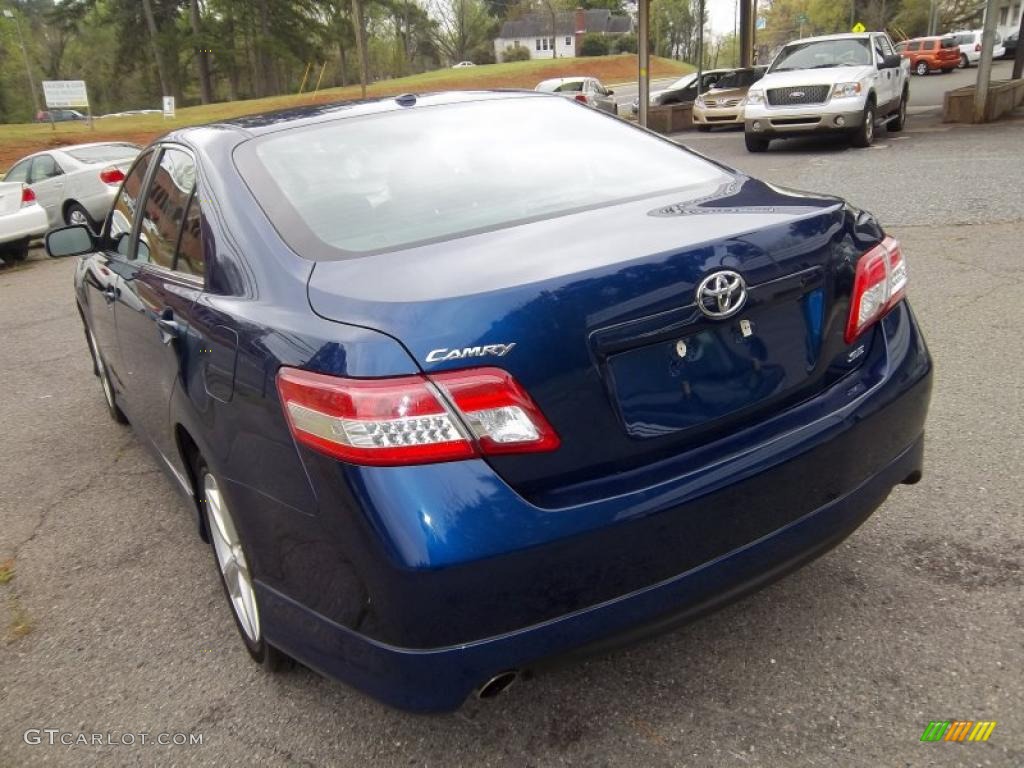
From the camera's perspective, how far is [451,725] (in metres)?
2.37

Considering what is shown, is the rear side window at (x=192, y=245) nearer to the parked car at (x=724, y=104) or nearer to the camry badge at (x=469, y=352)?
the camry badge at (x=469, y=352)

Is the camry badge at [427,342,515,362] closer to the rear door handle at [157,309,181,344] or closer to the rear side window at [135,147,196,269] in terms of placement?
the rear door handle at [157,309,181,344]

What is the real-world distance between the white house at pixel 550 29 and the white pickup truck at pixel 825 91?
311 ft

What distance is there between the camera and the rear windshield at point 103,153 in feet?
48.5

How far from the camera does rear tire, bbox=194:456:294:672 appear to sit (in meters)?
2.52

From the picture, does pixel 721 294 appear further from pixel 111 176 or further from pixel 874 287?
pixel 111 176

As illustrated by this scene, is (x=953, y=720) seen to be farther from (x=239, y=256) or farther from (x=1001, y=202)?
(x=1001, y=202)

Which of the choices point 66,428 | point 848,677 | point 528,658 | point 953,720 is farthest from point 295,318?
point 66,428

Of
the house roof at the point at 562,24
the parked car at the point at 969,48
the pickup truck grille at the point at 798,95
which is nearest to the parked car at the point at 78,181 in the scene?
the pickup truck grille at the point at 798,95

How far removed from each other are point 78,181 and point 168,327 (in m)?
13.5

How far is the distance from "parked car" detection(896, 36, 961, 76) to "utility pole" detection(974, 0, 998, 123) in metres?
30.3

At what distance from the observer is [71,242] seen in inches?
158

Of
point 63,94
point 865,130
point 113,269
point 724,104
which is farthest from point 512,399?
point 63,94

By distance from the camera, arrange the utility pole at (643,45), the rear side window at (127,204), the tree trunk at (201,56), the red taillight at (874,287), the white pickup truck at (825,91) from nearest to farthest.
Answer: the red taillight at (874,287)
the rear side window at (127,204)
the white pickup truck at (825,91)
the utility pole at (643,45)
the tree trunk at (201,56)
